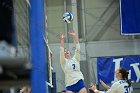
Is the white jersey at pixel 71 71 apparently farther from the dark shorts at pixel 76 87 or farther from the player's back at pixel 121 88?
the player's back at pixel 121 88

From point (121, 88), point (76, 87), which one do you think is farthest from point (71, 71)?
point (121, 88)

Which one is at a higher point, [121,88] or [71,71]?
[71,71]

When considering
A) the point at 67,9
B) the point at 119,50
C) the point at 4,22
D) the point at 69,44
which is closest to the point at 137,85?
the point at 119,50

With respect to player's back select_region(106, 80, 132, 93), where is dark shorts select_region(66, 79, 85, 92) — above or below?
below

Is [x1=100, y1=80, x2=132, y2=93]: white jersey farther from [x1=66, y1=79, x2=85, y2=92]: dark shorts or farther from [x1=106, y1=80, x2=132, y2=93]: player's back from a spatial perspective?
[x1=66, y1=79, x2=85, y2=92]: dark shorts

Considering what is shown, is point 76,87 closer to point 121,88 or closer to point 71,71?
point 71,71

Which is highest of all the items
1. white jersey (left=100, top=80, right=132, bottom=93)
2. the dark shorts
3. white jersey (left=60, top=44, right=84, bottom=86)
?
white jersey (left=60, top=44, right=84, bottom=86)

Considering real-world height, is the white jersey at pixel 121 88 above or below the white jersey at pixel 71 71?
below

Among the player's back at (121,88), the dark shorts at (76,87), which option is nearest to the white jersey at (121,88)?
the player's back at (121,88)

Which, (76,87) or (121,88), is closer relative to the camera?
(121,88)

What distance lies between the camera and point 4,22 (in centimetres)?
211

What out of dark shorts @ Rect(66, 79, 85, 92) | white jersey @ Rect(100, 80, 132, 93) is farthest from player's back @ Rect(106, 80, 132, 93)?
dark shorts @ Rect(66, 79, 85, 92)

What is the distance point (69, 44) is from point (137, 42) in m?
2.11

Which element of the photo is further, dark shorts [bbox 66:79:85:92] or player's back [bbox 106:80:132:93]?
dark shorts [bbox 66:79:85:92]
